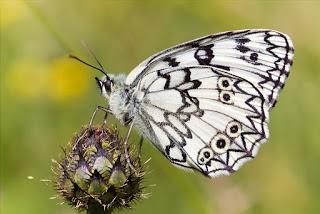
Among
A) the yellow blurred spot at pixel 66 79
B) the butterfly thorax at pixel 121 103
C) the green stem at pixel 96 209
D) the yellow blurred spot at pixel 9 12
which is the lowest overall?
the green stem at pixel 96 209

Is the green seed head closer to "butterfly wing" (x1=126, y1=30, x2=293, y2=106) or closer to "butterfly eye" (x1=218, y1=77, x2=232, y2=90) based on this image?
"butterfly wing" (x1=126, y1=30, x2=293, y2=106)

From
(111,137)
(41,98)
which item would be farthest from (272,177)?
(111,137)

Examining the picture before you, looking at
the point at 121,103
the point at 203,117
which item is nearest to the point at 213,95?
the point at 203,117

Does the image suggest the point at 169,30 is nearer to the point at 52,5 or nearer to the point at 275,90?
the point at 52,5

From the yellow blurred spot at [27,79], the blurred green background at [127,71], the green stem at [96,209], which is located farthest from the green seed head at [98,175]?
the yellow blurred spot at [27,79]

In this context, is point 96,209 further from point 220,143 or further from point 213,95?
point 213,95

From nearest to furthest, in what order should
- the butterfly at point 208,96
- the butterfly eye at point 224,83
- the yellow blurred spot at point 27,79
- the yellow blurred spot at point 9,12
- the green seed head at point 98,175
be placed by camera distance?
the green seed head at point 98,175 → the butterfly at point 208,96 → the butterfly eye at point 224,83 → the yellow blurred spot at point 27,79 → the yellow blurred spot at point 9,12

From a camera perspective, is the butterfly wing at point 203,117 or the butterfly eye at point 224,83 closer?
the butterfly wing at point 203,117

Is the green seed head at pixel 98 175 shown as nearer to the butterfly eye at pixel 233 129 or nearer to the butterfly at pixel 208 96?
the butterfly at pixel 208 96
